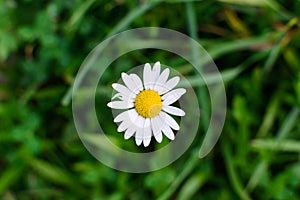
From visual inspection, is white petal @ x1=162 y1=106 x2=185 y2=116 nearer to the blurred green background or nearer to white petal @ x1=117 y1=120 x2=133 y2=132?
white petal @ x1=117 y1=120 x2=133 y2=132

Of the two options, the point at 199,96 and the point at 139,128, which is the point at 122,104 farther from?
the point at 199,96

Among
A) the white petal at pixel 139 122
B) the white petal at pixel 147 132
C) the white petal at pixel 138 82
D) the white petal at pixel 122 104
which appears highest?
the white petal at pixel 138 82

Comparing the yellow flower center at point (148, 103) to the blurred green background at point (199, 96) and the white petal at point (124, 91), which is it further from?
the blurred green background at point (199, 96)

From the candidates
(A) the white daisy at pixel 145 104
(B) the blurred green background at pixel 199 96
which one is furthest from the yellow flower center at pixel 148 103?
(B) the blurred green background at pixel 199 96

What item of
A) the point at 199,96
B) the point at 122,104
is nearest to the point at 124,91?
the point at 122,104

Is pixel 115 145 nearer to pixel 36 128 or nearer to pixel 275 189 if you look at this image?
pixel 36 128

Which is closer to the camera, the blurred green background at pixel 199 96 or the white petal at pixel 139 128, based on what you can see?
the white petal at pixel 139 128
